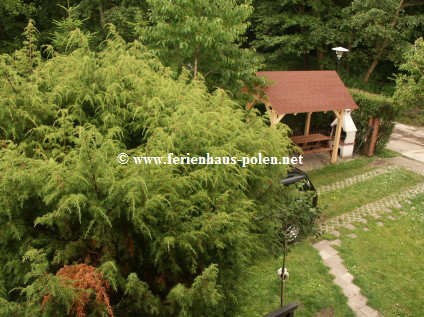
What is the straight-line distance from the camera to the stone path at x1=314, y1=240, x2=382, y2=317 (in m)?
6.49

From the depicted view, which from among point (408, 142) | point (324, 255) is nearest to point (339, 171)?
point (324, 255)

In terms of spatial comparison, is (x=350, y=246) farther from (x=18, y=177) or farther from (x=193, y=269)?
(x=18, y=177)

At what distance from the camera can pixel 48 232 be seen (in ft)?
12.3

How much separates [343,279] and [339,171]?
5833 mm

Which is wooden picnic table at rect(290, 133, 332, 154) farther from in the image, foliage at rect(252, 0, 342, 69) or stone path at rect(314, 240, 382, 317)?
foliage at rect(252, 0, 342, 69)

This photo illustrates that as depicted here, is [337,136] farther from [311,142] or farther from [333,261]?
[333,261]

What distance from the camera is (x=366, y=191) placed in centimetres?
1085

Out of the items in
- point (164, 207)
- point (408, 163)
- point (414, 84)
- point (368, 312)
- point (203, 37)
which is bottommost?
point (368, 312)

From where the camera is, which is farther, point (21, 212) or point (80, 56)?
point (80, 56)

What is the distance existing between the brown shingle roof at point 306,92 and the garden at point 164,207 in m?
2.34

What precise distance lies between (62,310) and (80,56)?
403 centimetres

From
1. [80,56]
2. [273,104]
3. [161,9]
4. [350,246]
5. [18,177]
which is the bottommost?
[350,246]

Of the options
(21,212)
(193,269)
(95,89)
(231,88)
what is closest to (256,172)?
(193,269)

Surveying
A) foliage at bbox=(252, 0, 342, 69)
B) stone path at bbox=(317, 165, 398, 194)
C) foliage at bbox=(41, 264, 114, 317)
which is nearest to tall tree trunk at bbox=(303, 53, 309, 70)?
foliage at bbox=(252, 0, 342, 69)
